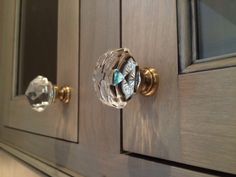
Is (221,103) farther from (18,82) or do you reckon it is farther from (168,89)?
(18,82)

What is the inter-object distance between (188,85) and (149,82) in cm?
4

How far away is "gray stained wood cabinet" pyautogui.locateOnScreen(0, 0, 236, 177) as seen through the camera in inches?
7.8

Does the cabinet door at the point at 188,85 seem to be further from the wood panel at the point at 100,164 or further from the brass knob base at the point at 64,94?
the brass knob base at the point at 64,94

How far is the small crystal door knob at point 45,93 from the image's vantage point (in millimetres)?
373

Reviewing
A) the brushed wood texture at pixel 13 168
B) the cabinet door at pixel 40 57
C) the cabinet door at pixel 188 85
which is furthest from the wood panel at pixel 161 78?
the brushed wood texture at pixel 13 168

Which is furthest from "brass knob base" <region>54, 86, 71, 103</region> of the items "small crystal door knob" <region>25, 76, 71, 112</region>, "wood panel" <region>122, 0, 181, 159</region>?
"wood panel" <region>122, 0, 181, 159</region>

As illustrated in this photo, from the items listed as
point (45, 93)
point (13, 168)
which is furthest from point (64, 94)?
point (13, 168)

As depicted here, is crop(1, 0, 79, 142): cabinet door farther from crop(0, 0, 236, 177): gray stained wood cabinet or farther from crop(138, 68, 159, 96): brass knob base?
crop(138, 68, 159, 96): brass knob base

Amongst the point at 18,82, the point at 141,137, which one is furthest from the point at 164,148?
the point at 18,82

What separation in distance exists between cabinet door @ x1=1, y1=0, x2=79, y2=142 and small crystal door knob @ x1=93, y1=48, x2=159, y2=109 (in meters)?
0.12

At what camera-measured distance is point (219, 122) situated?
0.19 meters

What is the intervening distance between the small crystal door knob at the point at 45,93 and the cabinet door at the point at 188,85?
129mm

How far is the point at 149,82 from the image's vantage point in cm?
25

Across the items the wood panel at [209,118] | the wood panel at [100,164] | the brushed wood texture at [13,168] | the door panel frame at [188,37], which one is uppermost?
the door panel frame at [188,37]
